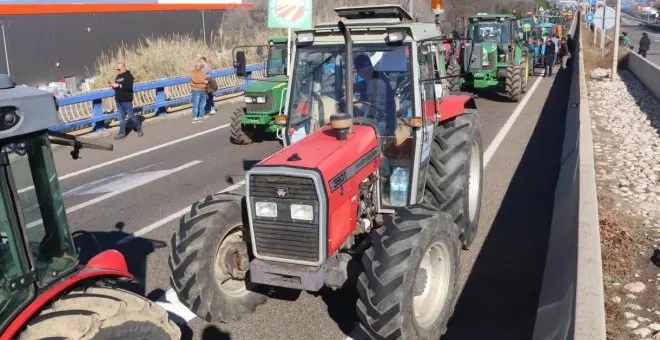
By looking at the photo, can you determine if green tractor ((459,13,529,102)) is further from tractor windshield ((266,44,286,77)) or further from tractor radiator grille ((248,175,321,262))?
tractor radiator grille ((248,175,321,262))

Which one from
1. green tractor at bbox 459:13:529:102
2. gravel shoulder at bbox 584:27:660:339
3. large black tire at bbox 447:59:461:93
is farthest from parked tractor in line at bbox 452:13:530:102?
gravel shoulder at bbox 584:27:660:339

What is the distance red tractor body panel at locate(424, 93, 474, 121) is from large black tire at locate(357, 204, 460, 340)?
1.55 meters

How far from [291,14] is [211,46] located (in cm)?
1345

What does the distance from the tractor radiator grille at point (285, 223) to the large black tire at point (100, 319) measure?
128 centimetres

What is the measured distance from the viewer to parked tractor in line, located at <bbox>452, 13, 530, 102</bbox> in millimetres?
18062

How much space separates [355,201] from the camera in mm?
5105

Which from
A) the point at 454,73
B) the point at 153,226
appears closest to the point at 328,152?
the point at 153,226

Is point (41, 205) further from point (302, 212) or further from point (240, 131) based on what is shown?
point (240, 131)

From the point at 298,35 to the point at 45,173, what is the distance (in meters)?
3.12

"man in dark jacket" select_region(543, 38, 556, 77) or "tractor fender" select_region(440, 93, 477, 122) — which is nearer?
"tractor fender" select_region(440, 93, 477, 122)

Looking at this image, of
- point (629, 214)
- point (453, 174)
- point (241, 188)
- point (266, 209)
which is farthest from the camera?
point (629, 214)

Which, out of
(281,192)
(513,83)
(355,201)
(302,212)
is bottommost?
(513,83)

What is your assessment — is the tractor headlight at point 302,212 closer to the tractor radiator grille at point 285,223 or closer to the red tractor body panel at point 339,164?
the tractor radiator grille at point 285,223

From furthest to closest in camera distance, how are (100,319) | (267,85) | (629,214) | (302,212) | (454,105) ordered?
(267,85)
(629,214)
(454,105)
(302,212)
(100,319)
